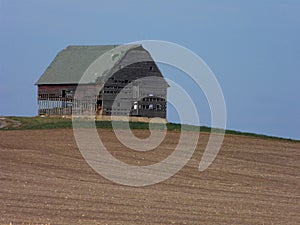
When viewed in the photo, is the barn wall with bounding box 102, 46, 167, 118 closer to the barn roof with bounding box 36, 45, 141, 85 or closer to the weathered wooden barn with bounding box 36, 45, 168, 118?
the weathered wooden barn with bounding box 36, 45, 168, 118

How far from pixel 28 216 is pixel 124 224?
225 cm

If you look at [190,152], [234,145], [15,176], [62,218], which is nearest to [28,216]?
[62,218]

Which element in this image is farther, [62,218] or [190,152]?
[190,152]

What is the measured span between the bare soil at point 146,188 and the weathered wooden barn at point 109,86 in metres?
15.0

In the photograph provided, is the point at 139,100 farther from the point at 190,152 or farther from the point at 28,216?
the point at 28,216

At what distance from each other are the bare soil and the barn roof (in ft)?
53.9

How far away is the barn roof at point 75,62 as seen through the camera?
5450 centimetres

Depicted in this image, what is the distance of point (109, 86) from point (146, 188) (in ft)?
95.3

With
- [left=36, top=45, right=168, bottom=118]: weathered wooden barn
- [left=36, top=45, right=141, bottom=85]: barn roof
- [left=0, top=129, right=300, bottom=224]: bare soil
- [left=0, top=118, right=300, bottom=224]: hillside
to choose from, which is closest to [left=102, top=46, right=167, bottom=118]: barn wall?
[left=36, top=45, right=168, bottom=118]: weathered wooden barn

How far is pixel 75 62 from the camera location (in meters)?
56.6

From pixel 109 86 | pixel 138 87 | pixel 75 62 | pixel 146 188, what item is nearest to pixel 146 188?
pixel 146 188

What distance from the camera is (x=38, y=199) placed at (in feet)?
70.2

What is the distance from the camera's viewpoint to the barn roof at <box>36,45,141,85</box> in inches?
2146

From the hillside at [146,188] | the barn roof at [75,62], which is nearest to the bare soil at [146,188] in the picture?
the hillside at [146,188]
